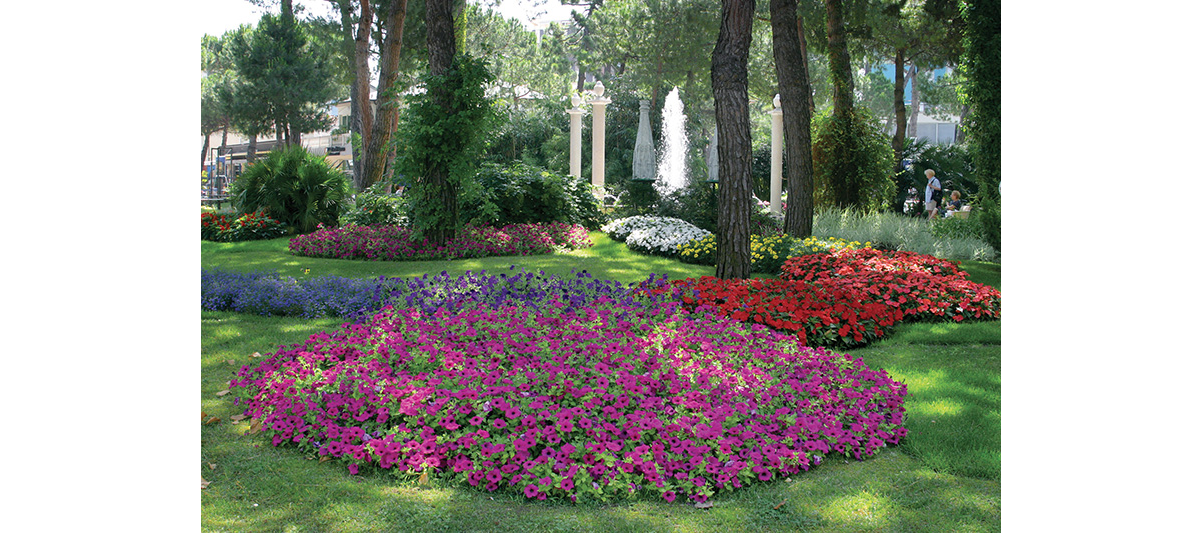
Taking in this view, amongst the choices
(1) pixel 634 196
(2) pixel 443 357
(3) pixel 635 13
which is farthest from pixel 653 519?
(3) pixel 635 13

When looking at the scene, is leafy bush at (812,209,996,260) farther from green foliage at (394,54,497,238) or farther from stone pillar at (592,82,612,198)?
green foliage at (394,54,497,238)

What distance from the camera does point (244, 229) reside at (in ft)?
43.2

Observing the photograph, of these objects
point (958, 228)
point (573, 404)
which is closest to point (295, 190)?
point (958, 228)

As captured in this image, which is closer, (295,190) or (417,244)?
(417,244)

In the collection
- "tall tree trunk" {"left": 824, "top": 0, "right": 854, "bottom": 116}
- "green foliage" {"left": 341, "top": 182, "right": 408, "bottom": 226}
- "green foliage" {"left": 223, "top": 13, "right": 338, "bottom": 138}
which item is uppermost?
"green foliage" {"left": 223, "top": 13, "right": 338, "bottom": 138}

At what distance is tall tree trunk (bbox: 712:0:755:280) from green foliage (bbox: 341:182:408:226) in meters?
6.13

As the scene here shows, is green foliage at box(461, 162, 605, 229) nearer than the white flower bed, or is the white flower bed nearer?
the white flower bed

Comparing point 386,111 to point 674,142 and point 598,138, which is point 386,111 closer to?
point 598,138

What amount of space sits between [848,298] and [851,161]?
25.2ft

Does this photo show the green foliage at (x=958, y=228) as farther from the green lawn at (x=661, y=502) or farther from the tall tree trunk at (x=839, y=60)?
the green lawn at (x=661, y=502)

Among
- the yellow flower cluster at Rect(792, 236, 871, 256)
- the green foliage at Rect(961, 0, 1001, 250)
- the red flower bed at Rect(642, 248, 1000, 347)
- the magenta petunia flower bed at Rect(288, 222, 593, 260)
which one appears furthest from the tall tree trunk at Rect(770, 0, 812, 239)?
the magenta petunia flower bed at Rect(288, 222, 593, 260)

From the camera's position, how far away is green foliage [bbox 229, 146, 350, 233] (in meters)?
13.6
